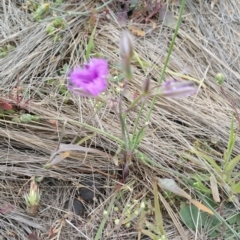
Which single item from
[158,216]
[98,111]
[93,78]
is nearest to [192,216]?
[158,216]

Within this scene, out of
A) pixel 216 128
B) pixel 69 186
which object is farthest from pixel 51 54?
pixel 216 128

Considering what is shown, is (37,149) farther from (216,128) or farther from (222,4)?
(222,4)

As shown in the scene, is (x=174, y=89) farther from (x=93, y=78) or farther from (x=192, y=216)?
(x=192, y=216)

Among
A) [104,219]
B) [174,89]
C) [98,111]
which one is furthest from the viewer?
[98,111]

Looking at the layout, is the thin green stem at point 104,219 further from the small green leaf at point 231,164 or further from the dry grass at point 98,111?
the small green leaf at point 231,164

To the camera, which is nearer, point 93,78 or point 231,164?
point 93,78

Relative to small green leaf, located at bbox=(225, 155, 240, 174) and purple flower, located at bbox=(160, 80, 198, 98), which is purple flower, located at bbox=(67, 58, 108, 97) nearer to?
purple flower, located at bbox=(160, 80, 198, 98)

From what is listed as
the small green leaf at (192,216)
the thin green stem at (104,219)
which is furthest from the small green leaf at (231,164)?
the thin green stem at (104,219)

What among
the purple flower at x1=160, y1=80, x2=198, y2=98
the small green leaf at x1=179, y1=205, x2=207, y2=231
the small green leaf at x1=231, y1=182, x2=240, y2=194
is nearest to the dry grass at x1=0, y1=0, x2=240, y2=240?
the small green leaf at x1=179, y1=205, x2=207, y2=231
